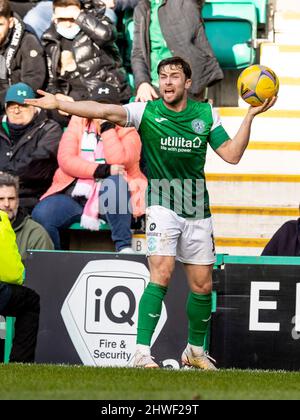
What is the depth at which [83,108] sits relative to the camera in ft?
27.3

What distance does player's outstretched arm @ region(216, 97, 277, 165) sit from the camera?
8367 millimetres

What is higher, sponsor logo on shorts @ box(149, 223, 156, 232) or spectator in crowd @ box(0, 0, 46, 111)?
spectator in crowd @ box(0, 0, 46, 111)

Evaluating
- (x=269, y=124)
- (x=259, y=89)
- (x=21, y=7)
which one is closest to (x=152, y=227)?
(x=259, y=89)

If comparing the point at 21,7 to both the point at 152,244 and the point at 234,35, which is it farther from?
the point at 152,244

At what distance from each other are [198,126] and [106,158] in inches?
122

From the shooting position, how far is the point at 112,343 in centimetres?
941

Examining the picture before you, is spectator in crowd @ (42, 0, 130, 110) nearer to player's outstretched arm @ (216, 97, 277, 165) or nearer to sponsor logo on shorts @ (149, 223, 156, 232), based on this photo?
player's outstretched arm @ (216, 97, 277, 165)

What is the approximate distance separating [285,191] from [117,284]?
3.13 metres

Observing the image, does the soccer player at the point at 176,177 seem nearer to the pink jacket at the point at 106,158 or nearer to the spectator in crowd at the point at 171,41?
the pink jacket at the point at 106,158

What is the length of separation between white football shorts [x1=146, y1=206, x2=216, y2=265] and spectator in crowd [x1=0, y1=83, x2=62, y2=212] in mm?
3311

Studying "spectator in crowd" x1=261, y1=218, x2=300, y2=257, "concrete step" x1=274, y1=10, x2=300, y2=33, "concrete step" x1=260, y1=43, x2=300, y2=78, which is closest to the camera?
"spectator in crowd" x1=261, y1=218, x2=300, y2=257

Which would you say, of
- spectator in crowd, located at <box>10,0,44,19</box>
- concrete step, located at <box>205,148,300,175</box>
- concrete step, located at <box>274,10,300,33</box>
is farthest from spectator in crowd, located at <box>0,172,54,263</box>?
concrete step, located at <box>274,10,300,33</box>
